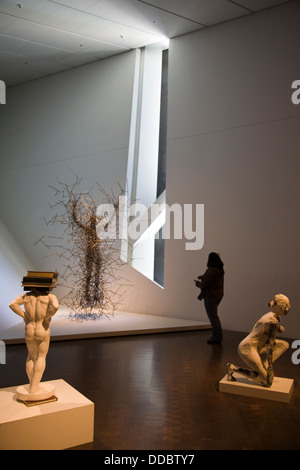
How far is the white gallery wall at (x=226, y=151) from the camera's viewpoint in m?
7.24

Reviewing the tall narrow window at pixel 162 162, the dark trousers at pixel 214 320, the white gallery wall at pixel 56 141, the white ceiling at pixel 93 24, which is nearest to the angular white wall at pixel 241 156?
the white ceiling at pixel 93 24

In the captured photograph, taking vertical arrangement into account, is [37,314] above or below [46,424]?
above

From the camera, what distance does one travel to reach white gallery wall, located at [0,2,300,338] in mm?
7238

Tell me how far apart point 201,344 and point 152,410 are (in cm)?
274

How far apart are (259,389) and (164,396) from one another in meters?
0.87

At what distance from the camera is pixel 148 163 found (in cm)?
921

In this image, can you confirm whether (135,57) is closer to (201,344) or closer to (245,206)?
(245,206)

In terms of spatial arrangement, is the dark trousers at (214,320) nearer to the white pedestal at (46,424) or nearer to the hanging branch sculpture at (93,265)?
the hanging branch sculpture at (93,265)

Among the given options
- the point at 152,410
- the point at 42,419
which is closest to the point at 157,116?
the point at 152,410

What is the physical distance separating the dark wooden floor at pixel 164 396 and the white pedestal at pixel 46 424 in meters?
0.16

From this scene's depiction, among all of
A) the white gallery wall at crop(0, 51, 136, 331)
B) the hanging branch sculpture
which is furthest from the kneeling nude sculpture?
the white gallery wall at crop(0, 51, 136, 331)

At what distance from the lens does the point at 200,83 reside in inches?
326

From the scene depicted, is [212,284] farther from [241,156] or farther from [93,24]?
[93,24]

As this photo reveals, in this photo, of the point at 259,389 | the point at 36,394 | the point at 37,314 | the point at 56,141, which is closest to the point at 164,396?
the point at 259,389
